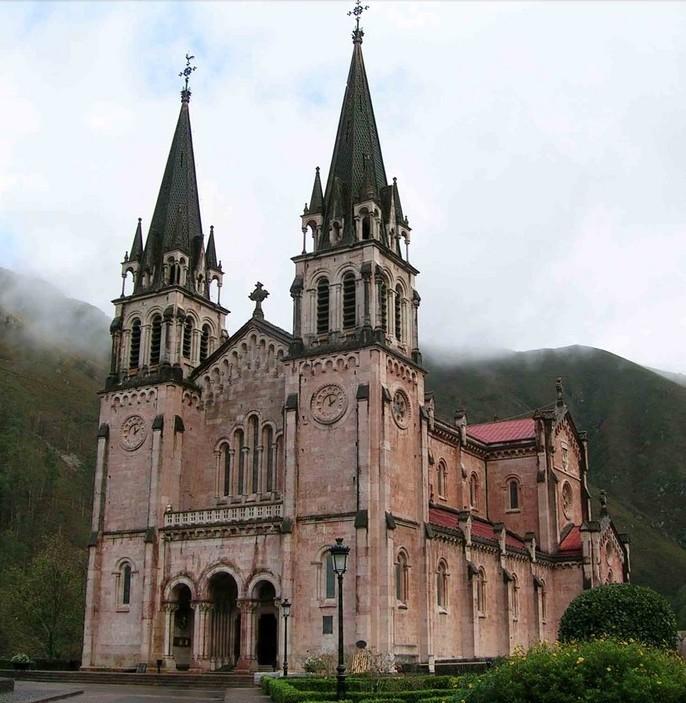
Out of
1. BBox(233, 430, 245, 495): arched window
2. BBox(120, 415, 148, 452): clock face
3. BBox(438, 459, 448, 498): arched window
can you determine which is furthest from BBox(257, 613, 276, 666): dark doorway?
BBox(438, 459, 448, 498): arched window

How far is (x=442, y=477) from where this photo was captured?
62219mm

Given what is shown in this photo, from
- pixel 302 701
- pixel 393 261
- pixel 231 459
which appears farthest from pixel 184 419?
pixel 302 701

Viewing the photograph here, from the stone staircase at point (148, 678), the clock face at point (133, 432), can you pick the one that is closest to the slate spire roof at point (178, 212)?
the clock face at point (133, 432)

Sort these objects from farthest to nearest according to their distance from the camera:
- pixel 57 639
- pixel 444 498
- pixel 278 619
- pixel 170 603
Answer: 1. pixel 57 639
2. pixel 444 498
3. pixel 170 603
4. pixel 278 619

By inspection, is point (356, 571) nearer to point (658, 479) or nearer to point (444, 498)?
point (444, 498)

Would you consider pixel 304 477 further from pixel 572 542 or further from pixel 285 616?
pixel 572 542

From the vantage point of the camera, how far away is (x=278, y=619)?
1948 inches

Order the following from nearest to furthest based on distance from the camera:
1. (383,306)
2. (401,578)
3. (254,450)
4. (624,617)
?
(624,617), (401,578), (383,306), (254,450)

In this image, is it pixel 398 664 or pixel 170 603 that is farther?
pixel 170 603

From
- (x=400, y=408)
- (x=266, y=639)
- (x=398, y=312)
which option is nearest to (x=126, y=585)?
(x=266, y=639)

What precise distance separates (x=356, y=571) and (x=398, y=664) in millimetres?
4674

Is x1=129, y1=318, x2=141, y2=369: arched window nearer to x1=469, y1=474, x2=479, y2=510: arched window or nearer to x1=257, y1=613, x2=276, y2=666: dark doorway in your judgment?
x1=257, y1=613, x2=276, y2=666: dark doorway

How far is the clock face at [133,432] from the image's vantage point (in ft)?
189

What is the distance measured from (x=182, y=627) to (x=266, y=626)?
17.5 ft
